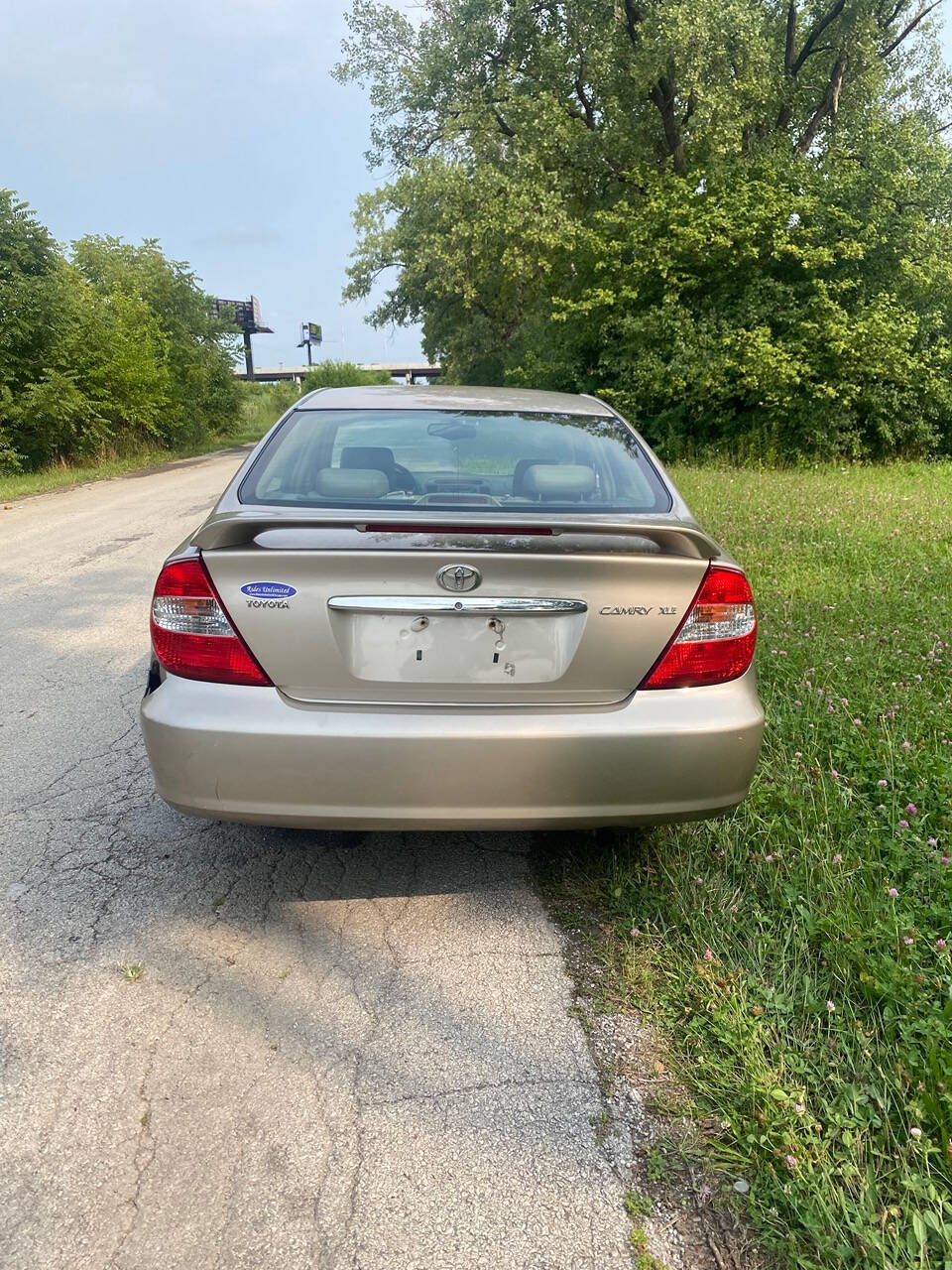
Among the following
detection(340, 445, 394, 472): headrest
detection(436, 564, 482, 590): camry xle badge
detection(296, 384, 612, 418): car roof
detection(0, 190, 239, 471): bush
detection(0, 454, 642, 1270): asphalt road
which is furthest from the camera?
detection(0, 190, 239, 471): bush

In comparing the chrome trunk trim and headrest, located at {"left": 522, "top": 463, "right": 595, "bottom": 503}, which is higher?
headrest, located at {"left": 522, "top": 463, "right": 595, "bottom": 503}

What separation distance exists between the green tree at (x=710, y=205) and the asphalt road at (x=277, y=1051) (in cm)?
1521

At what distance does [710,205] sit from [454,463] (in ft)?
53.5

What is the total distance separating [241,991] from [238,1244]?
80 centimetres

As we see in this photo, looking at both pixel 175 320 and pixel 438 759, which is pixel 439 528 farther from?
pixel 175 320

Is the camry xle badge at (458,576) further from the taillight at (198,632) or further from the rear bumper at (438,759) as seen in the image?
the taillight at (198,632)

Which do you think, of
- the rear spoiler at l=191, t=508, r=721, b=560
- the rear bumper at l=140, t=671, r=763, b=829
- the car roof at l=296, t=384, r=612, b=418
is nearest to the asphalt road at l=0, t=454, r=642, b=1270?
the rear bumper at l=140, t=671, r=763, b=829

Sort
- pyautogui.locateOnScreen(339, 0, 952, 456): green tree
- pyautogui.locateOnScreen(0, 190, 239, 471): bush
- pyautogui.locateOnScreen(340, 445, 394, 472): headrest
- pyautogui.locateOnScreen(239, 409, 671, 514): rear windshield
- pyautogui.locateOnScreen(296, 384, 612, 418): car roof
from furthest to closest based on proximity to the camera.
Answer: pyautogui.locateOnScreen(0, 190, 239, 471): bush, pyautogui.locateOnScreen(339, 0, 952, 456): green tree, pyautogui.locateOnScreen(296, 384, 612, 418): car roof, pyautogui.locateOnScreen(340, 445, 394, 472): headrest, pyautogui.locateOnScreen(239, 409, 671, 514): rear windshield

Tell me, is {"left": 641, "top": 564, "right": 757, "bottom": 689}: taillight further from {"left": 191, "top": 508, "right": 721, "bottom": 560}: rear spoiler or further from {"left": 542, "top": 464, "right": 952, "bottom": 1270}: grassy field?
{"left": 542, "top": 464, "right": 952, "bottom": 1270}: grassy field

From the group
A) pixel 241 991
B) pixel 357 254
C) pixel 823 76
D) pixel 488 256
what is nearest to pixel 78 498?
pixel 488 256

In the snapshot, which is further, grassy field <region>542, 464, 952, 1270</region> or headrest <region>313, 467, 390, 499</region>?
headrest <region>313, 467, 390, 499</region>

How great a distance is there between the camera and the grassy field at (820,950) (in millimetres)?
1757

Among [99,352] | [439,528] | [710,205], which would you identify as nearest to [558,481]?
[439,528]

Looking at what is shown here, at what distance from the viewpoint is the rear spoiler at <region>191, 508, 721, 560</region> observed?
7.89ft
